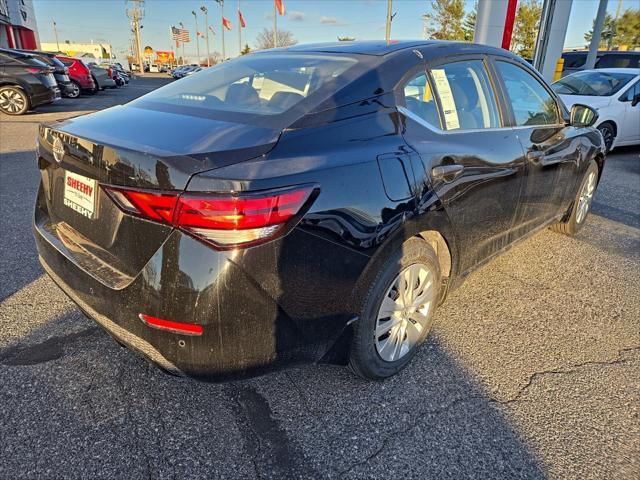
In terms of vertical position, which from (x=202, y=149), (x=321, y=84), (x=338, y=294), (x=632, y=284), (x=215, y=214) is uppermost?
(x=321, y=84)

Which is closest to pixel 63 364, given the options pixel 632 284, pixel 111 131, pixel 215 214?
pixel 111 131

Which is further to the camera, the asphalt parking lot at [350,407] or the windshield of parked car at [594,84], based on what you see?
the windshield of parked car at [594,84]

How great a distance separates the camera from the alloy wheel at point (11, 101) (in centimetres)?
1198

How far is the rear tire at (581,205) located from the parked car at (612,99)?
4537 mm

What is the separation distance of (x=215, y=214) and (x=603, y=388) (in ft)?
7.37

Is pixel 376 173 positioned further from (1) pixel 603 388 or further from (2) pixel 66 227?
(1) pixel 603 388

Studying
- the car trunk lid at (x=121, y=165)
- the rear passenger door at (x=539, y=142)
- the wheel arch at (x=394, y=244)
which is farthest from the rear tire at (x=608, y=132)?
the car trunk lid at (x=121, y=165)

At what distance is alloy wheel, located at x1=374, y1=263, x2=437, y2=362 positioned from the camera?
2.33m

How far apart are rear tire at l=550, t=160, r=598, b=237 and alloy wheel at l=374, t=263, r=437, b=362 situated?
257 cm

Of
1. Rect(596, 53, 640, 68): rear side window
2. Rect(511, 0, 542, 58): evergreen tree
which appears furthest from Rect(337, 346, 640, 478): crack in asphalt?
A: Rect(511, 0, 542, 58): evergreen tree

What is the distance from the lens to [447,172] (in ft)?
7.95

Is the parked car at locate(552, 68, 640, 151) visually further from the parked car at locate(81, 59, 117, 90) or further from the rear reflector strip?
the parked car at locate(81, 59, 117, 90)

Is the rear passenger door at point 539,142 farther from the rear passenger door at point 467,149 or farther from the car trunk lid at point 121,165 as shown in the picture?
the car trunk lid at point 121,165

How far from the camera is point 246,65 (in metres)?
2.89
